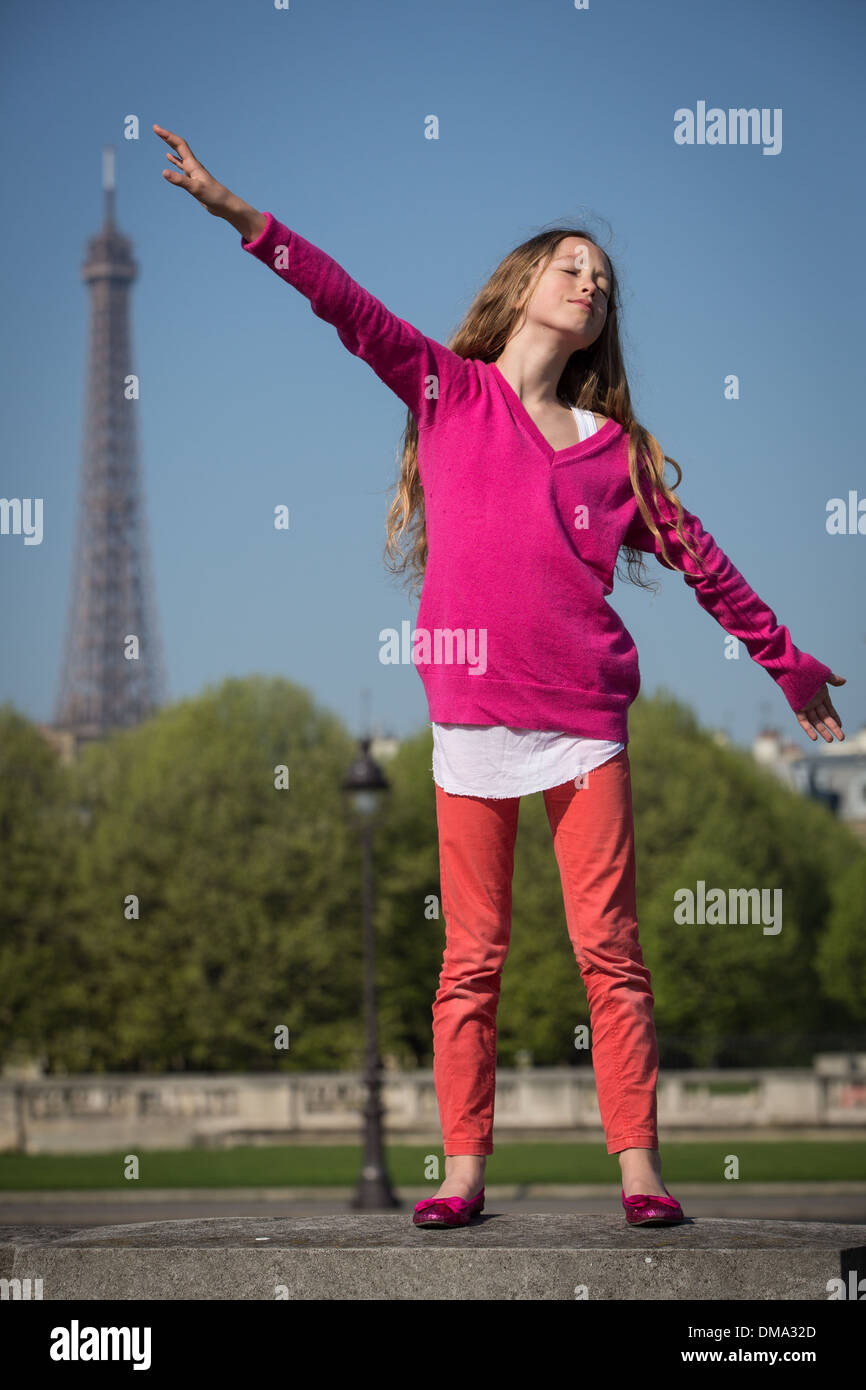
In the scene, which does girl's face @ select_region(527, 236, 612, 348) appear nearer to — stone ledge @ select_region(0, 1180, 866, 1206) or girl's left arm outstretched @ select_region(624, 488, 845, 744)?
girl's left arm outstretched @ select_region(624, 488, 845, 744)

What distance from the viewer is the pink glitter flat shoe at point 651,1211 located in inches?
191

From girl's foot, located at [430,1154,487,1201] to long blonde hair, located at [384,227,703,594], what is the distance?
1.94m

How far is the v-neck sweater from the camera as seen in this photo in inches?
204

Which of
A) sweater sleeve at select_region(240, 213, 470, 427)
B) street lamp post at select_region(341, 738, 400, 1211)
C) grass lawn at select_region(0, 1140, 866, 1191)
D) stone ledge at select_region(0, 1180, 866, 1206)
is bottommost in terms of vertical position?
grass lawn at select_region(0, 1140, 866, 1191)

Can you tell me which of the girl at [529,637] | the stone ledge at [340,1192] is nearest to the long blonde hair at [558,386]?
the girl at [529,637]

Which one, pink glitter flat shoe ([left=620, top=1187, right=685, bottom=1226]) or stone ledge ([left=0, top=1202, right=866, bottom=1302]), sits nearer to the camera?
stone ledge ([left=0, top=1202, right=866, bottom=1302])

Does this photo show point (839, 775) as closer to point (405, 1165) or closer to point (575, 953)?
point (405, 1165)

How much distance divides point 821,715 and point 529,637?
1.10m

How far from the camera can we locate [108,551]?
9538 centimetres

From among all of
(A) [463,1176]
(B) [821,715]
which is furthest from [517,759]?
(A) [463,1176]

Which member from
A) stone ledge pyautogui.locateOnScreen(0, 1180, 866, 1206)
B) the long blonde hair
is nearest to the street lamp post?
stone ledge pyautogui.locateOnScreen(0, 1180, 866, 1206)

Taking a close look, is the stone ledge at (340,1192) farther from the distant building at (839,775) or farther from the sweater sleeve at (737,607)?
the distant building at (839,775)

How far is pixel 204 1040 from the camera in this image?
124 ft

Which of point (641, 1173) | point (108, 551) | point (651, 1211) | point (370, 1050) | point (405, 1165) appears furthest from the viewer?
point (108, 551)
